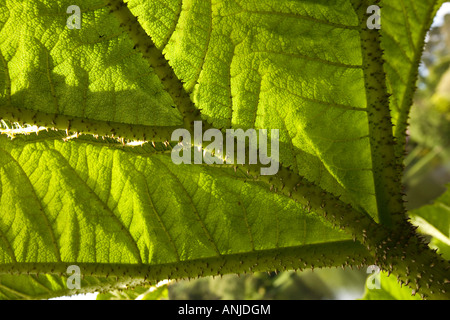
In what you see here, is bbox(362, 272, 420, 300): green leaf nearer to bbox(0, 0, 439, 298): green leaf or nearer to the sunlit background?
bbox(0, 0, 439, 298): green leaf

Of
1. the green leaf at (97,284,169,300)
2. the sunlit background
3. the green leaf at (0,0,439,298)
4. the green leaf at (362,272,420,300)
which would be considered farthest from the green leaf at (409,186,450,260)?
the sunlit background

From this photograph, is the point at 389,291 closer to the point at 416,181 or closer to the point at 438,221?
the point at 438,221

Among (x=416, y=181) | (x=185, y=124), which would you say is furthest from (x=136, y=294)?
(x=416, y=181)

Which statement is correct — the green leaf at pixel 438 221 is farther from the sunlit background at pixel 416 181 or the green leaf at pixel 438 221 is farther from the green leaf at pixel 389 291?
the sunlit background at pixel 416 181

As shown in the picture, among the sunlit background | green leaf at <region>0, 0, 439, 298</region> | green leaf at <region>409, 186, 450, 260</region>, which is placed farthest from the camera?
the sunlit background

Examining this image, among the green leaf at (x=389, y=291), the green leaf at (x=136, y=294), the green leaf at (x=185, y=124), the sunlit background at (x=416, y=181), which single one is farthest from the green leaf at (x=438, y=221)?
the sunlit background at (x=416, y=181)

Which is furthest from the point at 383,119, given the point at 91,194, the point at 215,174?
the point at 91,194
